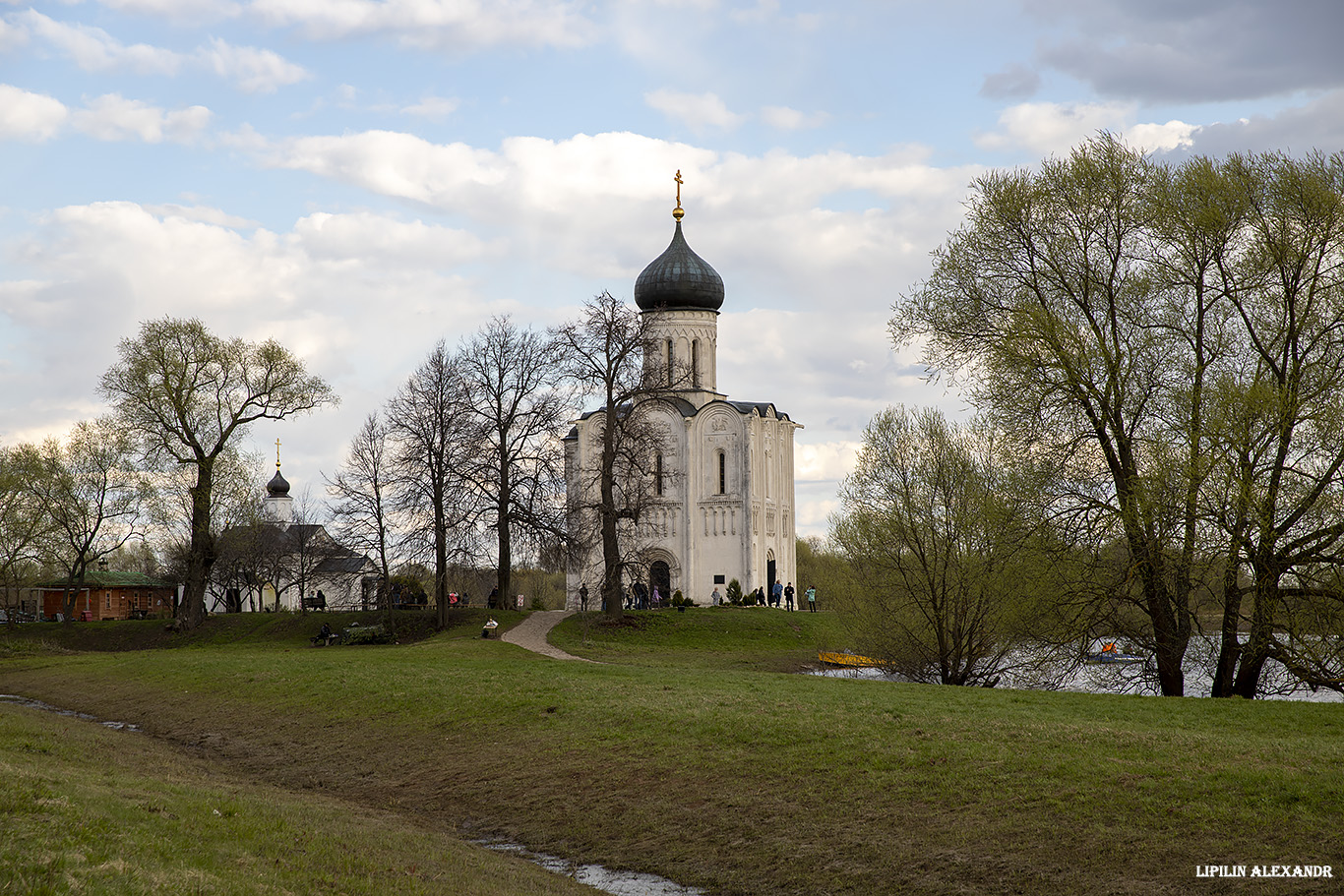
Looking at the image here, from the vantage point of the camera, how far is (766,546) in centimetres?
4812

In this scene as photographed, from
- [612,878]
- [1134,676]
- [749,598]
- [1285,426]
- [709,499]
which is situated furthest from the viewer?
[709,499]

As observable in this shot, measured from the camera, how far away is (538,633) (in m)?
34.1

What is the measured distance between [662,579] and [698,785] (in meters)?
35.3

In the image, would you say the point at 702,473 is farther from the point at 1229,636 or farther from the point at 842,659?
the point at 1229,636

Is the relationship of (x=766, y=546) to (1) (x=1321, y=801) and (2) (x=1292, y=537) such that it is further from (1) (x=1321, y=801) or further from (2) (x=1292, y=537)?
(1) (x=1321, y=801)

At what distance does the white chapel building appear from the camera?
47062 mm

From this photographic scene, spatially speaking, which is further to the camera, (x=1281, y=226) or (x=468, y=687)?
(x=468, y=687)

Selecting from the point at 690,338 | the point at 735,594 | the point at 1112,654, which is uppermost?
the point at 690,338

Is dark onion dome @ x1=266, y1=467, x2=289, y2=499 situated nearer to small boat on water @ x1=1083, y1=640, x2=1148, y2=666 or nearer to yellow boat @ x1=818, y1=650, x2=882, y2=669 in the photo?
yellow boat @ x1=818, y1=650, x2=882, y2=669

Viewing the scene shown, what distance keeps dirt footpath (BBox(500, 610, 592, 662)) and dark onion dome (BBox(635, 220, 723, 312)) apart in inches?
626

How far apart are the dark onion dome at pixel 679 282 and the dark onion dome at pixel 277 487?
34614 millimetres

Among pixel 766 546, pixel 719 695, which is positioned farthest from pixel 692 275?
pixel 719 695

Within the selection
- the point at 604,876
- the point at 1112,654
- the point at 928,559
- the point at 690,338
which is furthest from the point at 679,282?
the point at 604,876

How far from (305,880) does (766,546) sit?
40630 millimetres
